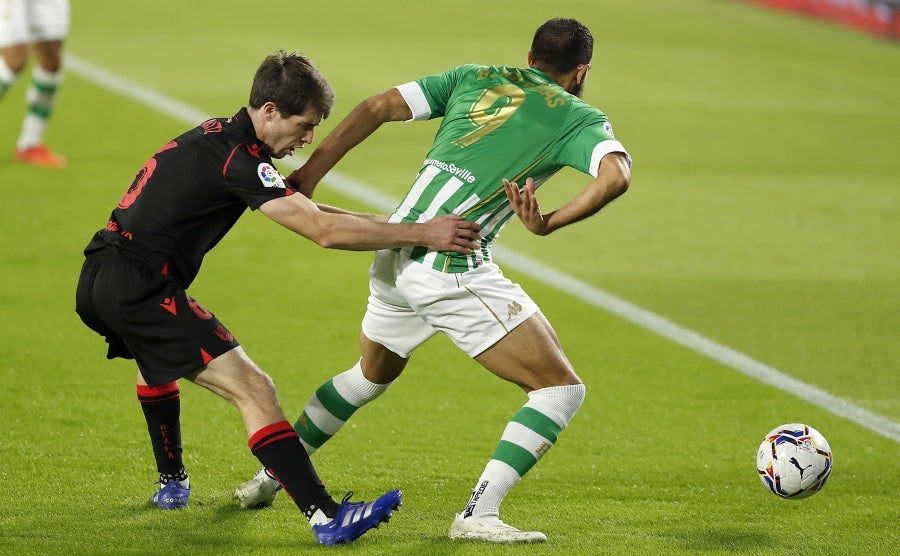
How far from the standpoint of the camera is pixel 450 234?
527cm

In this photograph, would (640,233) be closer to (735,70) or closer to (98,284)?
(98,284)

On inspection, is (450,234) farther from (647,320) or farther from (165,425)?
(647,320)

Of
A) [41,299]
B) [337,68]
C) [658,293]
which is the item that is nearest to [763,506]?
[658,293]

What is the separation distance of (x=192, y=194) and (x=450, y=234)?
98cm

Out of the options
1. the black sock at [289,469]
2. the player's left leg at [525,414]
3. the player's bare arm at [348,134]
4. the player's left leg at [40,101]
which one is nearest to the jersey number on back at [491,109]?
the player's bare arm at [348,134]

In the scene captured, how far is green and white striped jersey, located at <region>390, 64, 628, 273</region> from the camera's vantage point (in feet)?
17.8

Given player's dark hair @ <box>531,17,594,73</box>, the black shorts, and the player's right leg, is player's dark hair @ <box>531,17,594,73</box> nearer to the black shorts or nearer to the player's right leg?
the black shorts

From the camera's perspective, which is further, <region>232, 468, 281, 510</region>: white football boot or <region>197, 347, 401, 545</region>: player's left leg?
<region>232, 468, 281, 510</region>: white football boot

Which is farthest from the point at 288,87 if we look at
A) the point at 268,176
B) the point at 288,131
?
the point at 268,176

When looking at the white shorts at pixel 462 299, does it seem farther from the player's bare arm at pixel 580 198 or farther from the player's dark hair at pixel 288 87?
the player's dark hair at pixel 288 87

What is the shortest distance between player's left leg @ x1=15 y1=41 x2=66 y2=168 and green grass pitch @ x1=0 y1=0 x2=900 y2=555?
0.25 m

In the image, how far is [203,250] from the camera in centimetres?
537

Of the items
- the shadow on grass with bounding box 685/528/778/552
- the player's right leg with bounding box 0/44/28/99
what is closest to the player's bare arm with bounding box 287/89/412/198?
the shadow on grass with bounding box 685/528/778/552

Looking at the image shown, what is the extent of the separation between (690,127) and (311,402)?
11.5 metres
